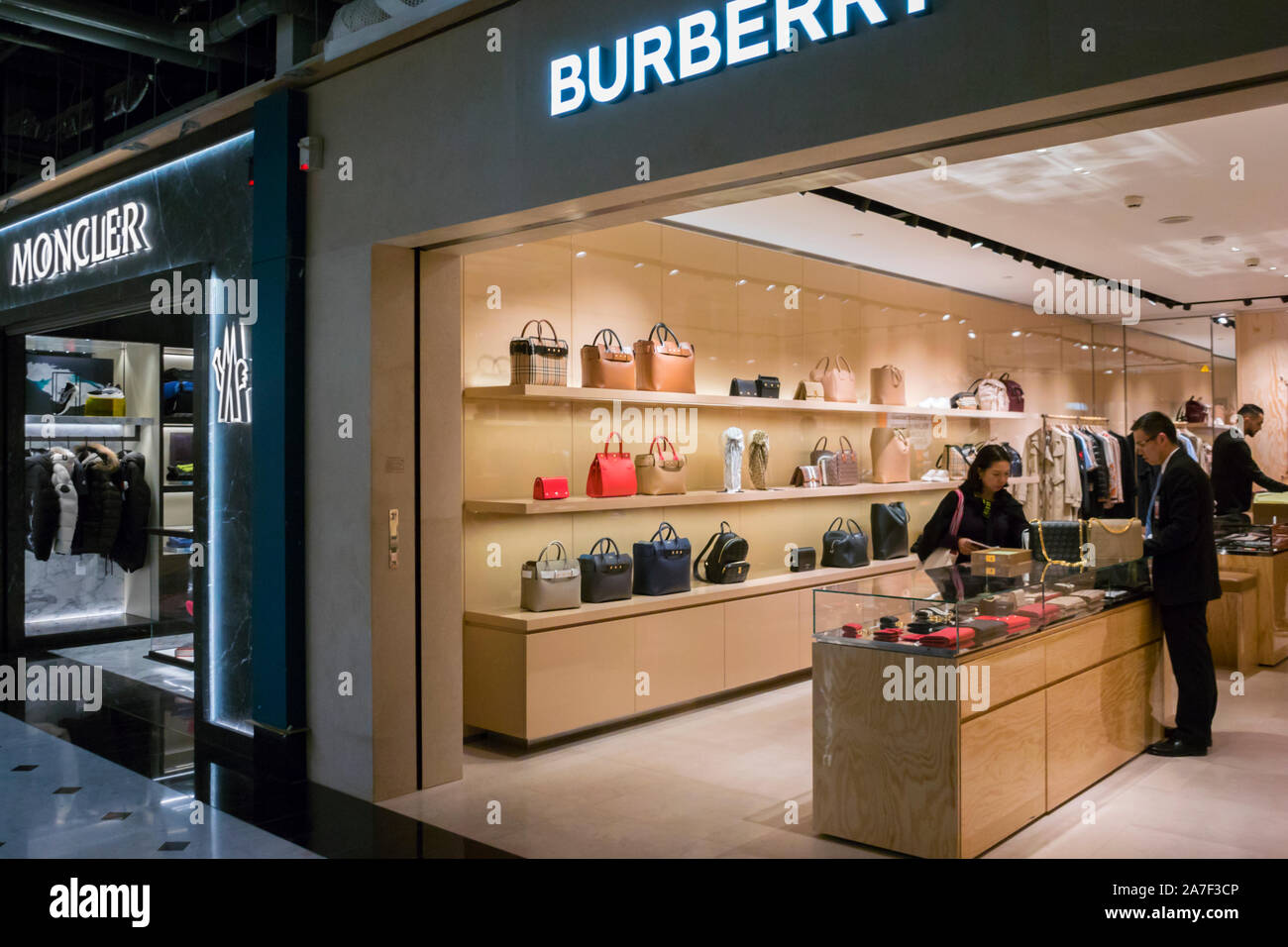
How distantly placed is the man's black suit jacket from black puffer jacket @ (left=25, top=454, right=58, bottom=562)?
7.74 m

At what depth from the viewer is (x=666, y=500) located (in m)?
5.83

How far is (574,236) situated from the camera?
586 centimetres

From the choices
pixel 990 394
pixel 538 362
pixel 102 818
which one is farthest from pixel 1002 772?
pixel 990 394

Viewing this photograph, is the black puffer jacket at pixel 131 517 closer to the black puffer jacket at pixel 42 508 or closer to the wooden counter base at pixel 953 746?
the black puffer jacket at pixel 42 508

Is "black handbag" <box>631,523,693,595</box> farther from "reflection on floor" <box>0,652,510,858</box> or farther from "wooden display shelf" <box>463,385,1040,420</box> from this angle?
"reflection on floor" <box>0,652,510,858</box>

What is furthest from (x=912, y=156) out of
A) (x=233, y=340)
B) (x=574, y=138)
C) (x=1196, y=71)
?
(x=233, y=340)

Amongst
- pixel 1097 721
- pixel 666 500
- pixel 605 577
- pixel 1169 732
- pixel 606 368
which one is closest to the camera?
pixel 1097 721

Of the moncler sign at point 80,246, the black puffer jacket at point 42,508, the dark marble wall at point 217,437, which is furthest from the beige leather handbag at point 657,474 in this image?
the black puffer jacket at point 42,508

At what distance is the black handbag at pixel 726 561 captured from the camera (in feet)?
20.4

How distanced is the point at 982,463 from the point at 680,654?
6.52ft

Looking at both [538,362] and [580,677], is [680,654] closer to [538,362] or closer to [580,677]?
[580,677]

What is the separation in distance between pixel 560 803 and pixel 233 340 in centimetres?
279

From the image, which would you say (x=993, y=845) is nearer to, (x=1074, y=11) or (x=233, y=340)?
(x=1074, y=11)

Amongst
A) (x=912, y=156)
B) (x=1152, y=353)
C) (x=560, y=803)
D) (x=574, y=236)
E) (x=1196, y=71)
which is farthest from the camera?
(x=1152, y=353)
